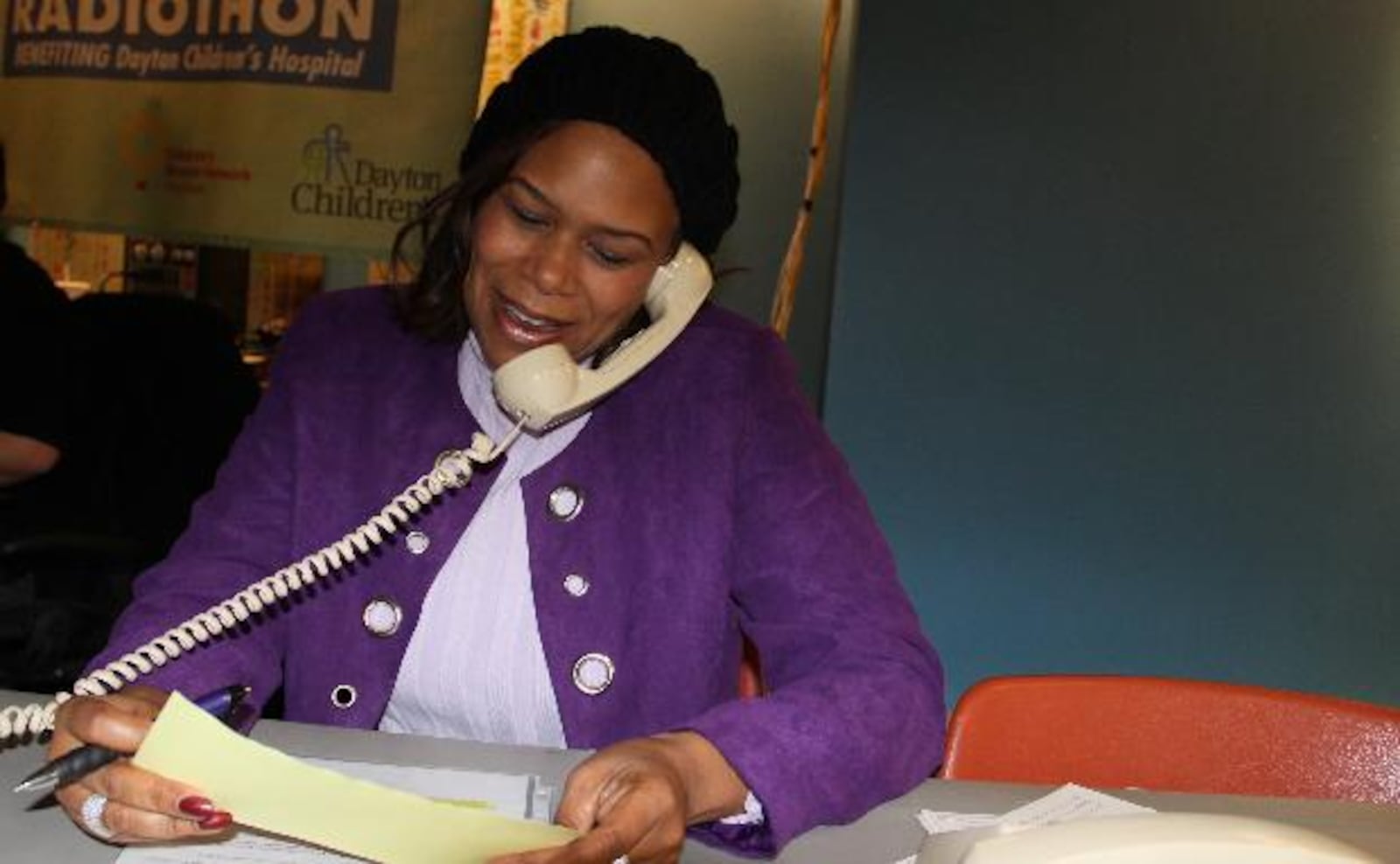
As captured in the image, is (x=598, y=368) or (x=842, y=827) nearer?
(x=842, y=827)

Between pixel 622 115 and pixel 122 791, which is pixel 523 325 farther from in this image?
→ pixel 122 791

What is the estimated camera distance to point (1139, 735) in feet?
4.69

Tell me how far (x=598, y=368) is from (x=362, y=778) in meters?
0.46

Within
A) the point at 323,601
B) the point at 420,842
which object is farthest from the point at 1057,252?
the point at 420,842

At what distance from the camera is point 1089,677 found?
1.45 m

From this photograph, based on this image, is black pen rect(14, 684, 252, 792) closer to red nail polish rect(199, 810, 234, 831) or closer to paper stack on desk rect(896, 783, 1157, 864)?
red nail polish rect(199, 810, 234, 831)

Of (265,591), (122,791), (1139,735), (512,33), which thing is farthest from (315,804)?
(512,33)

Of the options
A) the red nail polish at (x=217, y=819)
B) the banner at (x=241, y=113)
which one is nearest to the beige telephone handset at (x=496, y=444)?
the red nail polish at (x=217, y=819)

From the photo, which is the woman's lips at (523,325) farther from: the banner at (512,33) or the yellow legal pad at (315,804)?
the banner at (512,33)

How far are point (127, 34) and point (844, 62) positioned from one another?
5.53 feet

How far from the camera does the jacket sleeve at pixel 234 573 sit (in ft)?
4.04

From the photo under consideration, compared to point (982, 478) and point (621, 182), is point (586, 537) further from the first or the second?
point (982, 478)

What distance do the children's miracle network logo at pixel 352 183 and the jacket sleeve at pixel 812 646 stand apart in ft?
6.20

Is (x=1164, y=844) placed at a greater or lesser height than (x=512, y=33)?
lesser
